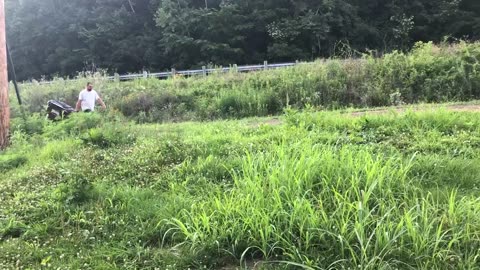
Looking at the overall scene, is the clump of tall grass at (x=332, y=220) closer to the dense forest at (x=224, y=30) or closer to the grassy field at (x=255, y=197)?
the grassy field at (x=255, y=197)

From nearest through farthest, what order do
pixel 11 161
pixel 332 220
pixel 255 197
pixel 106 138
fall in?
pixel 332 220 < pixel 255 197 < pixel 11 161 < pixel 106 138

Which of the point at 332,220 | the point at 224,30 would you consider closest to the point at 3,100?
the point at 332,220

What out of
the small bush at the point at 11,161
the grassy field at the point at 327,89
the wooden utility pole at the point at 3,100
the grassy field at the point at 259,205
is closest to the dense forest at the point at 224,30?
the grassy field at the point at 327,89

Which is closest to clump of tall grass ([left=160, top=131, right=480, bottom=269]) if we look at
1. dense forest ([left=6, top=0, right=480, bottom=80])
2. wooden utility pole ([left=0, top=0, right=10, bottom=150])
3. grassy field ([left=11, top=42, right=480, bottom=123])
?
wooden utility pole ([left=0, top=0, right=10, bottom=150])

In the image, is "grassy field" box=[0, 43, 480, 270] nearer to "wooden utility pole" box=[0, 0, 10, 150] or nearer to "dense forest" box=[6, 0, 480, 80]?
"wooden utility pole" box=[0, 0, 10, 150]

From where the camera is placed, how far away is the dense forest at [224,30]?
1341 inches

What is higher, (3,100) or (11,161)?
(3,100)

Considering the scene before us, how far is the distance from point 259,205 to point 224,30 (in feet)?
107

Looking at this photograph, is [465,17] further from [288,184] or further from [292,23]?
[288,184]

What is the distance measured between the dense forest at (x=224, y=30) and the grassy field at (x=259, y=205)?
28.2 metres

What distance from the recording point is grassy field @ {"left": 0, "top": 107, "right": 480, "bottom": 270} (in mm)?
3553

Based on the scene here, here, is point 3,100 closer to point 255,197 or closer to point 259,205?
point 255,197

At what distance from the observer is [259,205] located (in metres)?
4.07

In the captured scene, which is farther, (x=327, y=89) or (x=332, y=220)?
(x=327, y=89)
